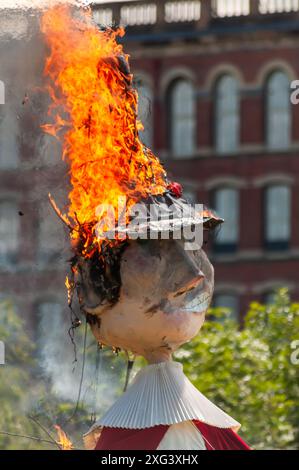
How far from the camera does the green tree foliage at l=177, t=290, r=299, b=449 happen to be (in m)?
23.9

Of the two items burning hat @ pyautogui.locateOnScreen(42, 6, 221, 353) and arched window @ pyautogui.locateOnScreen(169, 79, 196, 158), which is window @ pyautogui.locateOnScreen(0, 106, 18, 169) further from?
arched window @ pyautogui.locateOnScreen(169, 79, 196, 158)

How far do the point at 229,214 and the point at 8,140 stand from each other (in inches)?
1432

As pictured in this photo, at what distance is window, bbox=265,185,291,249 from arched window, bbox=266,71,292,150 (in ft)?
3.78

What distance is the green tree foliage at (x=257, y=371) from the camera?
78.5 ft

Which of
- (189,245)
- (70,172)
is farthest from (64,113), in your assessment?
(189,245)

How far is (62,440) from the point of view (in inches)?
591

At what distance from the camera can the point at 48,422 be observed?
15.1 metres

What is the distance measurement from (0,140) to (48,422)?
7.14ft

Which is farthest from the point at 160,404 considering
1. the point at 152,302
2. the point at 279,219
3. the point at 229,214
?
the point at 229,214

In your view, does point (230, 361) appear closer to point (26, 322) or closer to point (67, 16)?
point (26, 322)

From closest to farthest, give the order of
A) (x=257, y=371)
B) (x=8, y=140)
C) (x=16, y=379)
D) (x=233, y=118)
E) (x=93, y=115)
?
(x=93, y=115) < (x=8, y=140) < (x=16, y=379) < (x=257, y=371) < (x=233, y=118)

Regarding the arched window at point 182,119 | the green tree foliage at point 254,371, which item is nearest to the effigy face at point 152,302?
the green tree foliage at point 254,371

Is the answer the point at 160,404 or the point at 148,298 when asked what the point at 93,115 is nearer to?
the point at 148,298

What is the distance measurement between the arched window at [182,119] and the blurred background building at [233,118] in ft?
0.08
